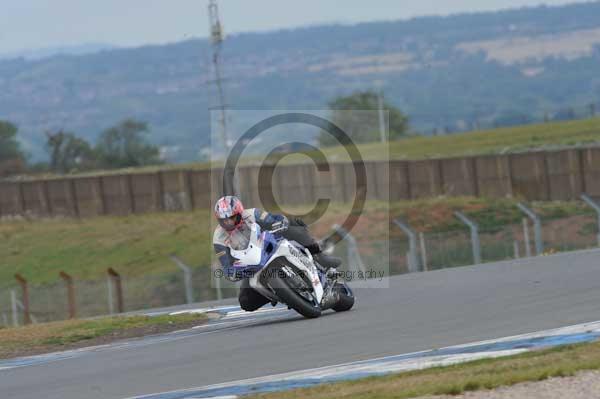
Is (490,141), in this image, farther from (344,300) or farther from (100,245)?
(344,300)

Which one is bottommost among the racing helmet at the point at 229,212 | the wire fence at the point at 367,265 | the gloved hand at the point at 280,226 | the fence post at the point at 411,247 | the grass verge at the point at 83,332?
the wire fence at the point at 367,265

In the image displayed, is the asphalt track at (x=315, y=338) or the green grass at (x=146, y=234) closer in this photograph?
the asphalt track at (x=315, y=338)

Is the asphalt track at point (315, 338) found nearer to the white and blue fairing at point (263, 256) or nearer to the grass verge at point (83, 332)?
the white and blue fairing at point (263, 256)

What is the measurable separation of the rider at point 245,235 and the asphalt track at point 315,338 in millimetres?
461

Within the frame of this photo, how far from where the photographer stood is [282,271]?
14.1m

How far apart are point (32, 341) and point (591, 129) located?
175 feet

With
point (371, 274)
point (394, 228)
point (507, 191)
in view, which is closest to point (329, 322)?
point (371, 274)

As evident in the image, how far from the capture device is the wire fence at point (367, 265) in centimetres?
2698

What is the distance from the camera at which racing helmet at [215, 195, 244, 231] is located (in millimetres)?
13828

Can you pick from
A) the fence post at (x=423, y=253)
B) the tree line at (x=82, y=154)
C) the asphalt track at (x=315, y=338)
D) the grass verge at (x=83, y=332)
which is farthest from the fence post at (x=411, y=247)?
the tree line at (x=82, y=154)

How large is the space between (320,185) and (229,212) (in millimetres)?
38340

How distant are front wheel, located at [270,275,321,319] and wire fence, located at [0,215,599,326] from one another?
11.6 metres

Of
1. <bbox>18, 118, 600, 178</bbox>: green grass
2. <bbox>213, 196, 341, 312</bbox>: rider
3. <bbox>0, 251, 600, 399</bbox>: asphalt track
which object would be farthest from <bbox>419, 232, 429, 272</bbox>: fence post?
<bbox>18, 118, 600, 178</bbox>: green grass

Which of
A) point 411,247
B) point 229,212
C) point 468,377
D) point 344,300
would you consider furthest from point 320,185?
point 468,377
